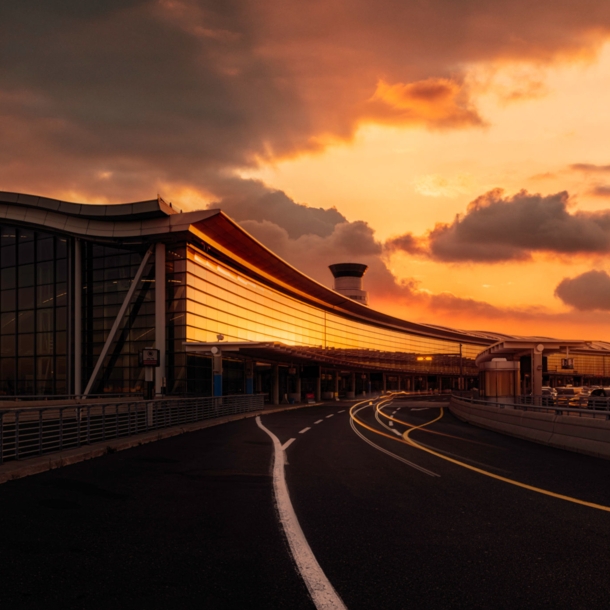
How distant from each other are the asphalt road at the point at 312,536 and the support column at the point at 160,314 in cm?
3099

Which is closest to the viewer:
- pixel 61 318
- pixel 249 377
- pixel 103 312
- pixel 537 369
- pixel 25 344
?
pixel 537 369

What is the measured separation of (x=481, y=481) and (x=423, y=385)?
12482 cm

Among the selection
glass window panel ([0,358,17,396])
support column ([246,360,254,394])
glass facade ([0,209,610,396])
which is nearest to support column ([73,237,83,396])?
glass facade ([0,209,610,396])

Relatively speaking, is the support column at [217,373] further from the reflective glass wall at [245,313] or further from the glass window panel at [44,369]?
the glass window panel at [44,369]

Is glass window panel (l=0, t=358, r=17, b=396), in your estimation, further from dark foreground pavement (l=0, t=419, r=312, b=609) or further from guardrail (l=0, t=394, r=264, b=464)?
dark foreground pavement (l=0, t=419, r=312, b=609)

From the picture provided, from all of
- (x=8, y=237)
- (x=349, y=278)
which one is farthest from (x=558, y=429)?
(x=349, y=278)

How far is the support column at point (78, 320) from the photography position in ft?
147

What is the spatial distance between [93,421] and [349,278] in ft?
423

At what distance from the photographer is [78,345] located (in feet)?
147

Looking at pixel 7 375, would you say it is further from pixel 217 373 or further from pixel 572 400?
pixel 572 400

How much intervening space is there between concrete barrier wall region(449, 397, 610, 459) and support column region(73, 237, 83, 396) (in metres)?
31.5

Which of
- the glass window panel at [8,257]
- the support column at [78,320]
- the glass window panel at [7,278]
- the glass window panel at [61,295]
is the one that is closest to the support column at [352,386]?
the support column at [78,320]

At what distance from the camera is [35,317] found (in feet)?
Result: 152

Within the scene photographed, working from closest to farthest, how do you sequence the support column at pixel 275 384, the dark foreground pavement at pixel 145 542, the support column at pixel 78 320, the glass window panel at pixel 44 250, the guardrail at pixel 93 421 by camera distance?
the dark foreground pavement at pixel 145 542 < the guardrail at pixel 93 421 < the support column at pixel 78 320 < the glass window panel at pixel 44 250 < the support column at pixel 275 384
